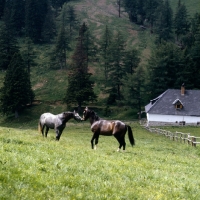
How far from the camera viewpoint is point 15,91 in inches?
2709

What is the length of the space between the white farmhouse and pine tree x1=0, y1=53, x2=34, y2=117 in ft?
87.7

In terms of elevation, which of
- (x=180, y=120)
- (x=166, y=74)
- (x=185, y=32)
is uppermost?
(x=185, y=32)

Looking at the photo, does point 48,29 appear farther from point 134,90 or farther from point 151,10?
point 134,90

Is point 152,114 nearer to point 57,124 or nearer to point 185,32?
point 57,124

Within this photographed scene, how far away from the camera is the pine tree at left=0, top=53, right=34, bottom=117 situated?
221 feet

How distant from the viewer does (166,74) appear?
77812mm

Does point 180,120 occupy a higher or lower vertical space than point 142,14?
lower

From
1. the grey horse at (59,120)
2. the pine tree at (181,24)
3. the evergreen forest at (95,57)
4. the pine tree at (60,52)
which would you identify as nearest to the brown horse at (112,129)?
the grey horse at (59,120)

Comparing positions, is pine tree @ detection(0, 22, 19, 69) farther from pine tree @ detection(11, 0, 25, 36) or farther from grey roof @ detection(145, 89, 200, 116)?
grey roof @ detection(145, 89, 200, 116)

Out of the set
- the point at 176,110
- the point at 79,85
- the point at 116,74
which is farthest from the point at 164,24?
the point at 176,110

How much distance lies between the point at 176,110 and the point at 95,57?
37.0 metres

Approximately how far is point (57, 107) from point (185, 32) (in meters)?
59.5

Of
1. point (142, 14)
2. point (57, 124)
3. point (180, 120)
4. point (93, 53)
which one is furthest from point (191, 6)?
point (57, 124)

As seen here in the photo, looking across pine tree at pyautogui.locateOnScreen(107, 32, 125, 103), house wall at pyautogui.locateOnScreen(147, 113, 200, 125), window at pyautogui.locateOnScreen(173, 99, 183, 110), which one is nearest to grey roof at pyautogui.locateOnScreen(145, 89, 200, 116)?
window at pyautogui.locateOnScreen(173, 99, 183, 110)
